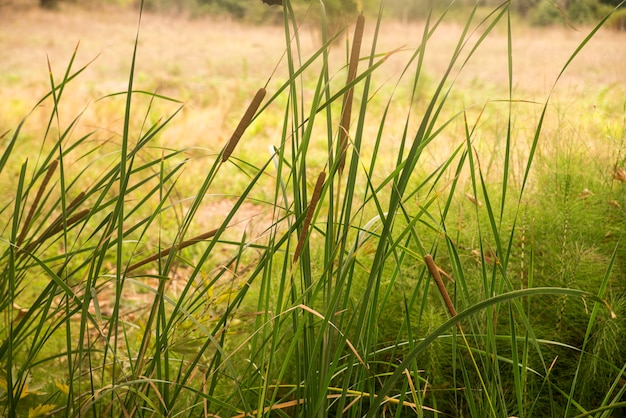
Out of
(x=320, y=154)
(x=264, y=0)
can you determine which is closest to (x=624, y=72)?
(x=264, y=0)

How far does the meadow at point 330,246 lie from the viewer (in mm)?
709

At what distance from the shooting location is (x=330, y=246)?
2.48 feet

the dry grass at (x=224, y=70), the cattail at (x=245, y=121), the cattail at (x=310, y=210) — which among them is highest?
the cattail at (x=245, y=121)

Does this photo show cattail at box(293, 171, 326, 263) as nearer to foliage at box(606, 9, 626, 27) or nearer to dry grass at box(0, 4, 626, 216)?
dry grass at box(0, 4, 626, 216)

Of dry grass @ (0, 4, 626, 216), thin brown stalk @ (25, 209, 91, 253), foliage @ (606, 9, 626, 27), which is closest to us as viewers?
thin brown stalk @ (25, 209, 91, 253)

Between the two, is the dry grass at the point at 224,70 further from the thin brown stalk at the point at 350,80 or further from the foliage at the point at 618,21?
the thin brown stalk at the point at 350,80

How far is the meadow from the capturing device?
709 mm

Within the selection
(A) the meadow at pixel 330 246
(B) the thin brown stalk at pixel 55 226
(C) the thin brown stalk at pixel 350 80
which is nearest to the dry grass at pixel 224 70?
(A) the meadow at pixel 330 246

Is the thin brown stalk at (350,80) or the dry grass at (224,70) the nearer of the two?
the thin brown stalk at (350,80)

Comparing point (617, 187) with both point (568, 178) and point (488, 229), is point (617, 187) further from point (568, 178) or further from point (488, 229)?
point (488, 229)

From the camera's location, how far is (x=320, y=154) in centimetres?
469

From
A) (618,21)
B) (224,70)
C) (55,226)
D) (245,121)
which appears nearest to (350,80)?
(245,121)

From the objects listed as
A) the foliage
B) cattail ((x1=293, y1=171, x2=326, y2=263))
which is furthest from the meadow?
the foliage

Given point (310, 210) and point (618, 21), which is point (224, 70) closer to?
point (618, 21)
